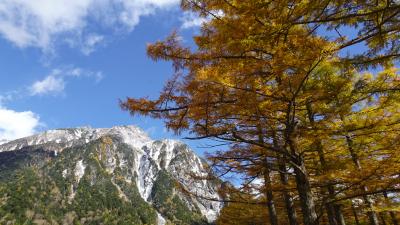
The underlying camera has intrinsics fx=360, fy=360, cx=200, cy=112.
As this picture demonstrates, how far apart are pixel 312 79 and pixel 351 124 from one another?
1.72m

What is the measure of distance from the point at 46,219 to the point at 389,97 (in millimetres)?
181673

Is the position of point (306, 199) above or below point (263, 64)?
below

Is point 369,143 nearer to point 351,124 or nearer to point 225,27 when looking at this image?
point 351,124

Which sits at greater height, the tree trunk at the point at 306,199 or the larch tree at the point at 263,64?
the larch tree at the point at 263,64

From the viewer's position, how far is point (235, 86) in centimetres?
579

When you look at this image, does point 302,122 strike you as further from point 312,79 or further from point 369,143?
point 369,143

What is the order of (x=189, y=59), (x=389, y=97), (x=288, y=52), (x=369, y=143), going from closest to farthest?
(x=288, y=52) < (x=189, y=59) < (x=389, y=97) < (x=369, y=143)

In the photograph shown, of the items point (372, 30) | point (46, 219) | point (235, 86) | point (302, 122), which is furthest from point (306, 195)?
point (46, 219)

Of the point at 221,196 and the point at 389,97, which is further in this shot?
the point at 221,196

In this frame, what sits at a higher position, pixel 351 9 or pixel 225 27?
pixel 225 27

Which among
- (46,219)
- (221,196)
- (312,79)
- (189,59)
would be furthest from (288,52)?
(46,219)

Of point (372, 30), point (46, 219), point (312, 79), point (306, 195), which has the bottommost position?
point (306, 195)

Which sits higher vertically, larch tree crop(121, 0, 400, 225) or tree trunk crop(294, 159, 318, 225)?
larch tree crop(121, 0, 400, 225)

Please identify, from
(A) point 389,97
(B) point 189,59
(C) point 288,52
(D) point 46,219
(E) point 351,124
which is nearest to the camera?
(C) point 288,52
